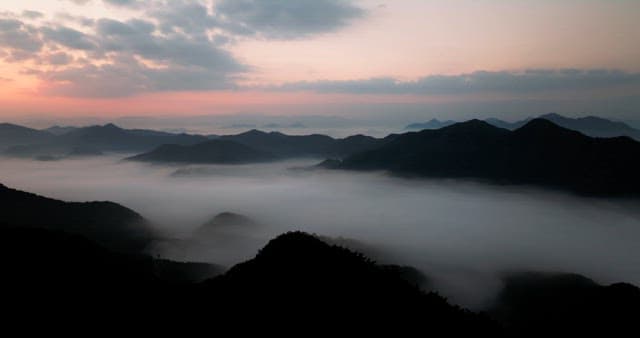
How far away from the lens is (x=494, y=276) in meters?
160

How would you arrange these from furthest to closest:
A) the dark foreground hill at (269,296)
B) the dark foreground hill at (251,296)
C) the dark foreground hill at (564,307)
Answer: the dark foreground hill at (564,307), the dark foreground hill at (269,296), the dark foreground hill at (251,296)

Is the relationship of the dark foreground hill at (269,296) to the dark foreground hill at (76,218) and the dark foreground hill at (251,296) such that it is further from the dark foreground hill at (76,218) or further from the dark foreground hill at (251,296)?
the dark foreground hill at (76,218)

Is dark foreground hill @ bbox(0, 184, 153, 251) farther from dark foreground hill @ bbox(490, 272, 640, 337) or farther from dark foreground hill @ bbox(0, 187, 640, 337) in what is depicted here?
dark foreground hill @ bbox(490, 272, 640, 337)

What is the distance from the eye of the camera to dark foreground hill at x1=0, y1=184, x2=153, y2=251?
16075cm

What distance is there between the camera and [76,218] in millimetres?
174500

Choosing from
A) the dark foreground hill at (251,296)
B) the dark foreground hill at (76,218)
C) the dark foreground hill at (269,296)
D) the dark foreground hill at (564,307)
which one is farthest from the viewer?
the dark foreground hill at (76,218)

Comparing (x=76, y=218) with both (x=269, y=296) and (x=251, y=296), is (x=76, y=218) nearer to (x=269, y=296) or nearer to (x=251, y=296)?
(x=251, y=296)

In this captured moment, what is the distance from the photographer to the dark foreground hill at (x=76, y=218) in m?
161

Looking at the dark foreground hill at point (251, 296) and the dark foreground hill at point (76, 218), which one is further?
the dark foreground hill at point (76, 218)

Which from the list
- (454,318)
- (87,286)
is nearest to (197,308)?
(87,286)

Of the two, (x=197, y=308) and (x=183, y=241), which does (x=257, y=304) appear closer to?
(x=197, y=308)

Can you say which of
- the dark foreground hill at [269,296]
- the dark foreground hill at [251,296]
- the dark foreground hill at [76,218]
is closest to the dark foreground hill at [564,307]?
the dark foreground hill at [251,296]

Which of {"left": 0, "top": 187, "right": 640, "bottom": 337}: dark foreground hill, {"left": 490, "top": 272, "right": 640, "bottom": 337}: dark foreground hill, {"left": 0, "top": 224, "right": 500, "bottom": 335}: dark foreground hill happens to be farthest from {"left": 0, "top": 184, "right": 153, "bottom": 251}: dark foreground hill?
{"left": 490, "top": 272, "right": 640, "bottom": 337}: dark foreground hill

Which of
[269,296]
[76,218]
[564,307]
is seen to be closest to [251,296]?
[269,296]
